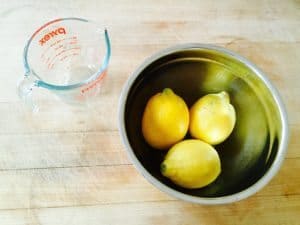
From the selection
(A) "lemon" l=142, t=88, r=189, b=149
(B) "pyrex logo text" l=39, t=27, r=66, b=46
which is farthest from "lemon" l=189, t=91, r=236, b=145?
(B) "pyrex logo text" l=39, t=27, r=66, b=46

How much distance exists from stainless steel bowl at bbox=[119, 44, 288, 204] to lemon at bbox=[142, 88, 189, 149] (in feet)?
0.07

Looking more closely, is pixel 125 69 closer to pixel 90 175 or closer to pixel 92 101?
pixel 92 101

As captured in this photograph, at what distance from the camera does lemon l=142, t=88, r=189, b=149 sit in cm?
53

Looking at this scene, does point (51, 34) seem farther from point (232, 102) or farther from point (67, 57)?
point (232, 102)

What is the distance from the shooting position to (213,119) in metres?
0.53

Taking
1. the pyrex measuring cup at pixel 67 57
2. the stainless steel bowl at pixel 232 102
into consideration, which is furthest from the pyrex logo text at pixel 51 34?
the stainless steel bowl at pixel 232 102

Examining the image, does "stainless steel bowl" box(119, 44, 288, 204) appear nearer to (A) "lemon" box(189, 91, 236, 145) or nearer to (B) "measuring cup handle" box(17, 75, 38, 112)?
(A) "lemon" box(189, 91, 236, 145)

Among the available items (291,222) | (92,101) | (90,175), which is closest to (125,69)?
(92,101)

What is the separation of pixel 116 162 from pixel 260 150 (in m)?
0.21

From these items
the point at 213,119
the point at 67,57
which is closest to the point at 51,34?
the point at 67,57

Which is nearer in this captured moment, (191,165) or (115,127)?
(191,165)

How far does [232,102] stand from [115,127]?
19cm

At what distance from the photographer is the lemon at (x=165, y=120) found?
525mm

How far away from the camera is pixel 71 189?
56 cm
